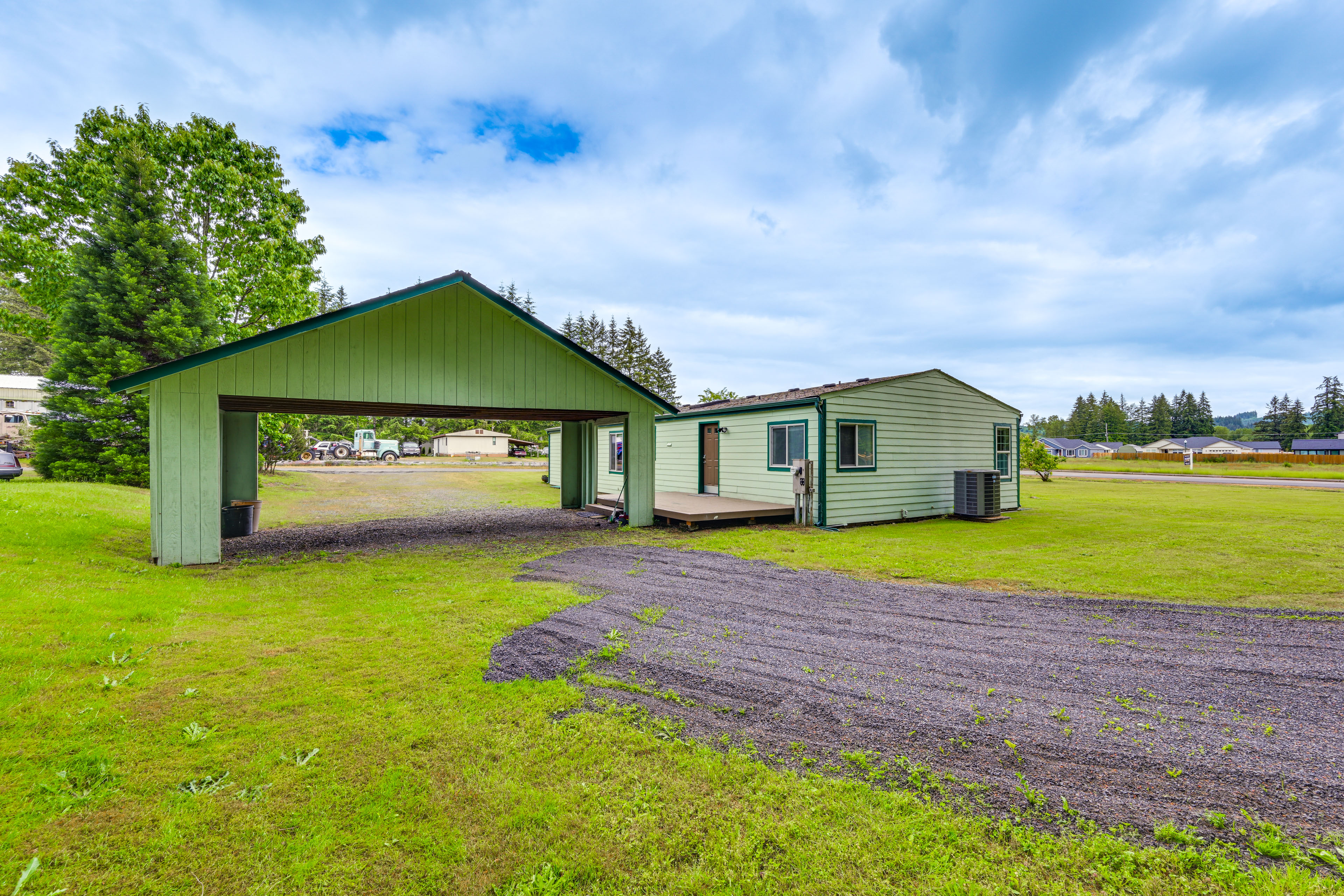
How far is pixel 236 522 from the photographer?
10281mm

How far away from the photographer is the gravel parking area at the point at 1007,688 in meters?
2.54

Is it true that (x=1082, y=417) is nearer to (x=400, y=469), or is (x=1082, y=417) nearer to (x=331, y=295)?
(x=400, y=469)

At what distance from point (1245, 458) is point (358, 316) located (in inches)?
2665

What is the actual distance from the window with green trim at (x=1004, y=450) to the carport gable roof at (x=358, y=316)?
32.1 feet

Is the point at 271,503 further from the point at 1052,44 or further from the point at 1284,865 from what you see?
the point at 1052,44

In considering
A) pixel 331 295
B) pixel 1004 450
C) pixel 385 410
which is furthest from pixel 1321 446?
pixel 331 295

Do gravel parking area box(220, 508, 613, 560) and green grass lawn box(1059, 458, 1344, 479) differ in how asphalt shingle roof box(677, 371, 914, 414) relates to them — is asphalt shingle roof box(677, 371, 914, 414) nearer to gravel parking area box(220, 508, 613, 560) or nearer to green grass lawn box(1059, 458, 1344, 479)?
gravel parking area box(220, 508, 613, 560)

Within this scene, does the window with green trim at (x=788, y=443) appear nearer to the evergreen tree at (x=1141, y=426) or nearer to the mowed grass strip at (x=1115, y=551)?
the mowed grass strip at (x=1115, y=551)

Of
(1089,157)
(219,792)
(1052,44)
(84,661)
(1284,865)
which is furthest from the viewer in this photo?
(1089,157)

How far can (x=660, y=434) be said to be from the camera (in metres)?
17.0

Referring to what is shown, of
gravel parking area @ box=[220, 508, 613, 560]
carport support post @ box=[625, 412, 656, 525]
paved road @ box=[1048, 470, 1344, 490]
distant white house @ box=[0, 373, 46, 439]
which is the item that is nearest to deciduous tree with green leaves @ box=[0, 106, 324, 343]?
gravel parking area @ box=[220, 508, 613, 560]

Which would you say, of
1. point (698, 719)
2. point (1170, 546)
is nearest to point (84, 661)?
point (698, 719)

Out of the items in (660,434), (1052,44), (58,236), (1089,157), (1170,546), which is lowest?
(1170,546)

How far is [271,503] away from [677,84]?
1614 cm
